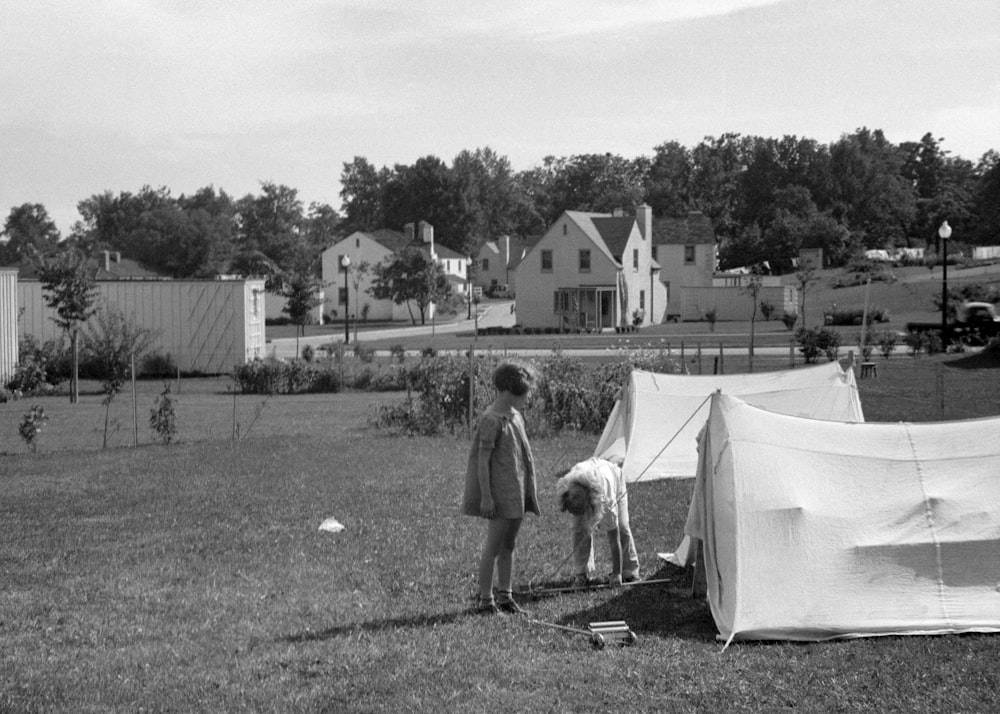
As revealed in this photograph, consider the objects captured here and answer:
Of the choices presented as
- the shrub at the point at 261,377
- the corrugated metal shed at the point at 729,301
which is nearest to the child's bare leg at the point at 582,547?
the shrub at the point at 261,377

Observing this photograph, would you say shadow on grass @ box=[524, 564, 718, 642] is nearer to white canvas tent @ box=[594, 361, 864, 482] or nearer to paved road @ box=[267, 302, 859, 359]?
white canvas tent @ box=[594, 361, 864, 482]

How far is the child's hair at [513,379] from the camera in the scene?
7859 mm

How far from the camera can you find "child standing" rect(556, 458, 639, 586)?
335 inches

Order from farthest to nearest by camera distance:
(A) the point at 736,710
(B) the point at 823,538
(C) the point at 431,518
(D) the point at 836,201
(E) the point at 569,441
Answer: (D) the point at 836,201 → (E) the point at 569,441 → (C) the point at 431,518 → (B) the point at 823,538 → (A) the point at 736,710

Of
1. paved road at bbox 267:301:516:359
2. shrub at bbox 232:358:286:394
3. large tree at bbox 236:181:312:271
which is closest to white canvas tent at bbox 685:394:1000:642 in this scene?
shrub at bbox 232:358:286:394

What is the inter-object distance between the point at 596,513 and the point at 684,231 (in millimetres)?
72527

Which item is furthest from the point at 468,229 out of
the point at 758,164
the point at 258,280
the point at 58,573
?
the point at 58,573

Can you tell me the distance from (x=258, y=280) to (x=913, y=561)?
1422 inches

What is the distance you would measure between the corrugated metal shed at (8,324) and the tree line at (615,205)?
51.9 m

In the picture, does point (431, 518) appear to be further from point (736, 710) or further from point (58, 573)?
point (736, 710)

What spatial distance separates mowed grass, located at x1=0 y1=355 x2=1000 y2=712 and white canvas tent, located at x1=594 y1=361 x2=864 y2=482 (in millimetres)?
545

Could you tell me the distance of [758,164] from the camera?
112 metres

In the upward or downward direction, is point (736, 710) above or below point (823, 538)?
below

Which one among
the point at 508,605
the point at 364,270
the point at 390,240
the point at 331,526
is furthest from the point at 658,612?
the point at 390,240
